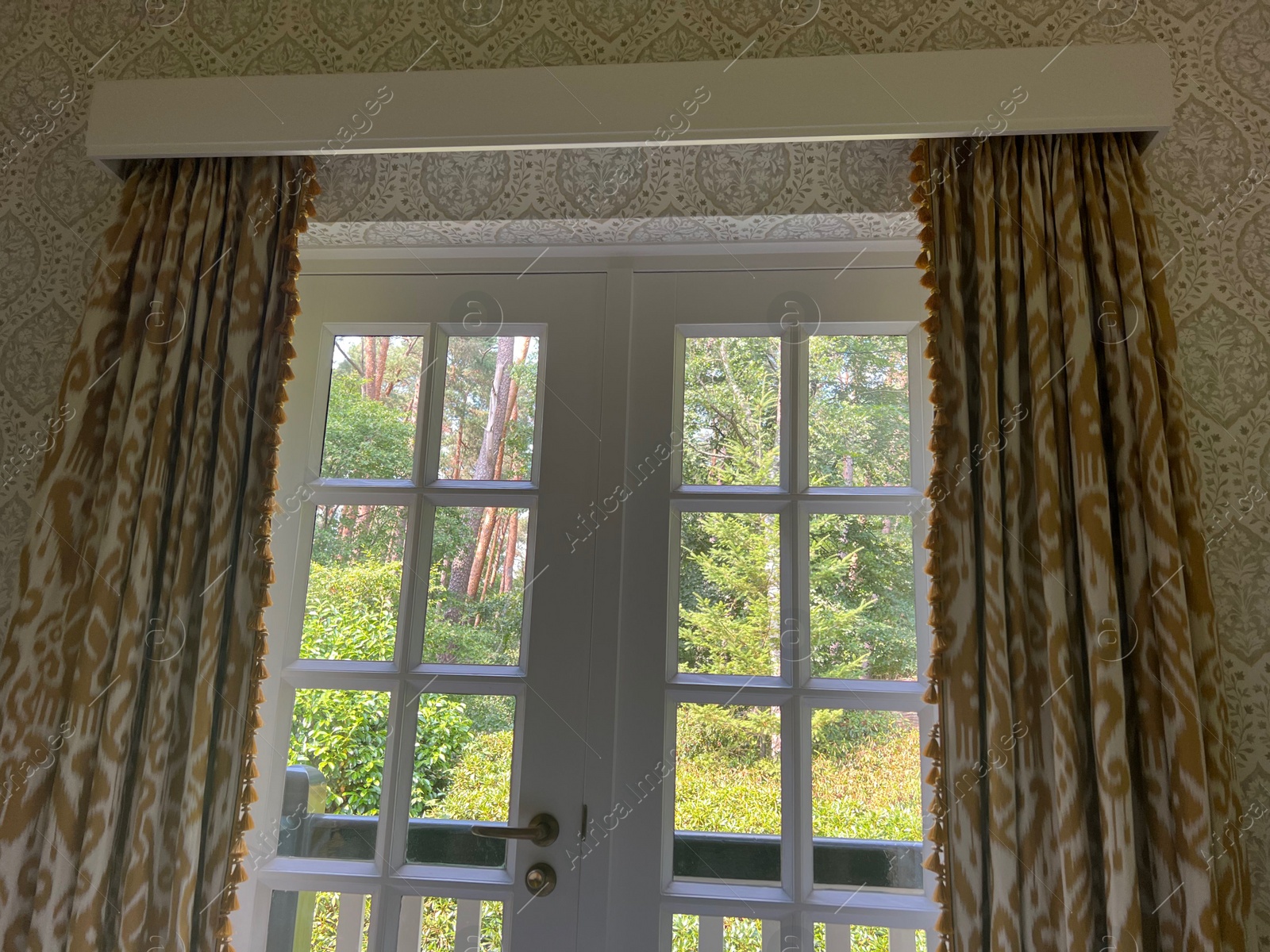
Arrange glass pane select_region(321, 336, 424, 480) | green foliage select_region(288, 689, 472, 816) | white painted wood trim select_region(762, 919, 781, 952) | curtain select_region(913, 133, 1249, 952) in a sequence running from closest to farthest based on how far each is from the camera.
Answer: curtain select_region(913, 133, 1249, 952)
white painted wood trim select_region(762, 919, 781, 952)
green foliage select_region(288, 689, 472, 816)
glass pane select_region(321, 336, 424, 480)

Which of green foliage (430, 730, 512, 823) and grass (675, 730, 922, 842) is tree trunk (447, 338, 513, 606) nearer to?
green foliage (430, 730, 512, 823)

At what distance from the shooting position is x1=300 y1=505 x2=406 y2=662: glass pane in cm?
151

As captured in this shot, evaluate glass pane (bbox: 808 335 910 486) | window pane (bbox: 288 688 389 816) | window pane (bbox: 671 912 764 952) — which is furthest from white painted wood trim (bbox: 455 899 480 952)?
glass pane (bbox: 808 335 910 486)

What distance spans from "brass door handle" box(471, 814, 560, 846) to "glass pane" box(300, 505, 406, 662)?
38 cm

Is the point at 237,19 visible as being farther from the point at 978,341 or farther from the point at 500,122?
the point at 978,341

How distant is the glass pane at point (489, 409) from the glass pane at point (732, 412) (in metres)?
0.31

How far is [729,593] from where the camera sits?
1454 millimetres

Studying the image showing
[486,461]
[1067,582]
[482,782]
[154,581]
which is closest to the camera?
[1067,582]

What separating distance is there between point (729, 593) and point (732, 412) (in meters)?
0.35

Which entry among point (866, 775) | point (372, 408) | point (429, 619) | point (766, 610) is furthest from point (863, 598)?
point (372, 408)

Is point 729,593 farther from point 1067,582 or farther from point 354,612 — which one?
point 354,612

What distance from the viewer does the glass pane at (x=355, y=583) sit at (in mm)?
1511

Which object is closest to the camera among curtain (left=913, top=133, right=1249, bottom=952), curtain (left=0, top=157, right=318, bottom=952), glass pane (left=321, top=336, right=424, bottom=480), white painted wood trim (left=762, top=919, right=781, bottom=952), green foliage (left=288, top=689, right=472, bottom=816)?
curtain (left=913, top=133, right=1249, bottom=952)

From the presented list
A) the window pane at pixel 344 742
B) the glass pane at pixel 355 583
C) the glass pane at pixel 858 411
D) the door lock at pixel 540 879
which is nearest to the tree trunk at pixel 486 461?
the glass pane at pixel 355 583
